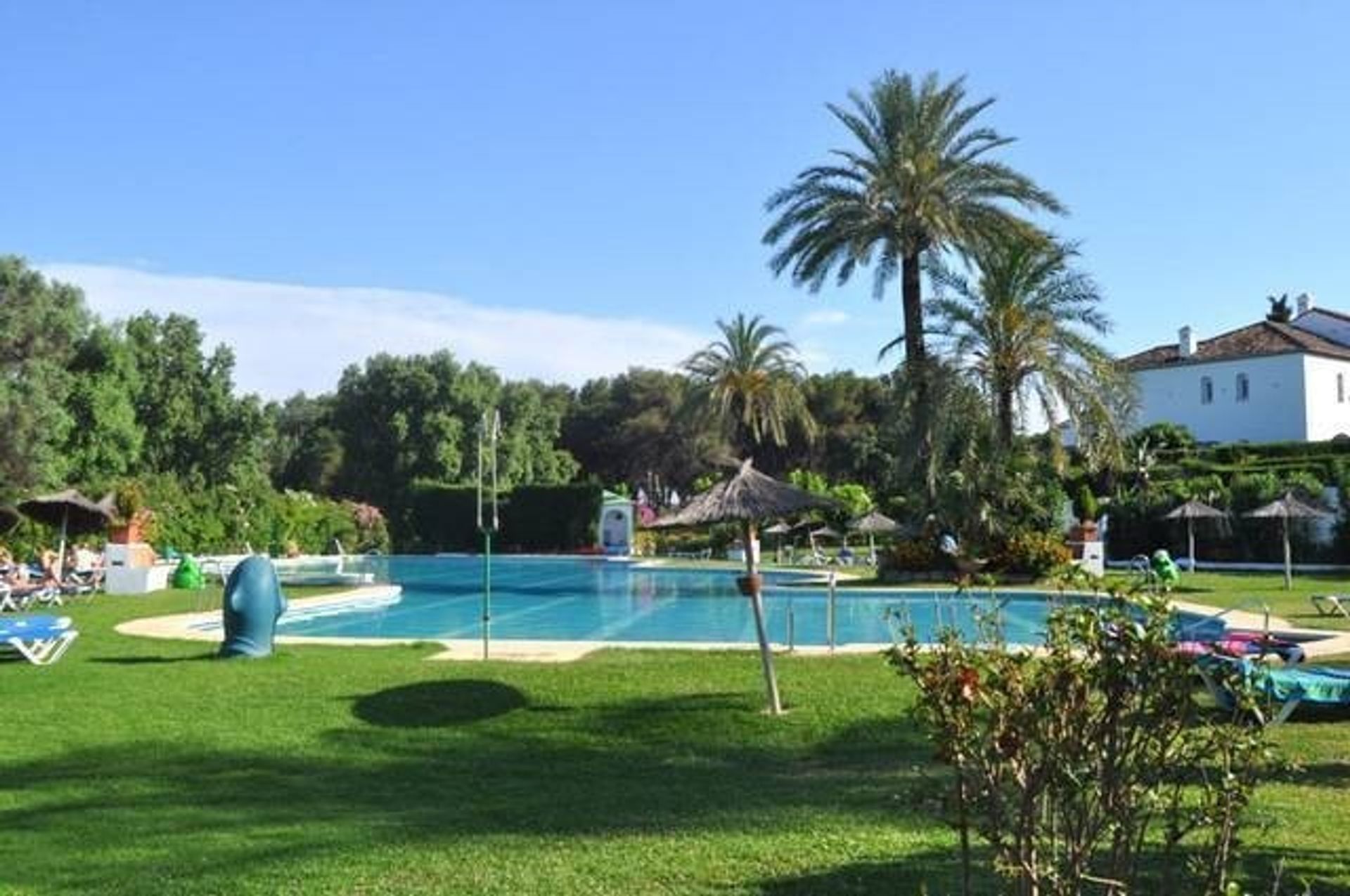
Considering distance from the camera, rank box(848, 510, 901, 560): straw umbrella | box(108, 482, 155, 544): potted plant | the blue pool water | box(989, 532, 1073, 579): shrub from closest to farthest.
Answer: the blue pool water → box(989, 532, 1073, 579): shrub → box(108, 482, 155, 544): potted plant → box(848, 510, 901, 560): straw umbrella

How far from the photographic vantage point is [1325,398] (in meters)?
53.0

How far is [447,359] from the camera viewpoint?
196ft

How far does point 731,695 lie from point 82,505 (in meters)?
19.9

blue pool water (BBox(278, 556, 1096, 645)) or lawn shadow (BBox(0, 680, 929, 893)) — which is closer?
lawn shadow (BBox(0, 680, 929, 893))

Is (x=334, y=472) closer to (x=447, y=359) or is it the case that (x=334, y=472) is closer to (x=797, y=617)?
(x=447, y=359)

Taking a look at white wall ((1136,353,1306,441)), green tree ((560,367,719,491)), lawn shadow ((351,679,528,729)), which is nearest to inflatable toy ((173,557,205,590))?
lawn shadow ((351,679,528,729))

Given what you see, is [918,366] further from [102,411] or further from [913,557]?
[102,411]

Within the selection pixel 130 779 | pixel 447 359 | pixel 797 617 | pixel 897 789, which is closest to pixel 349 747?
pixel 130 779

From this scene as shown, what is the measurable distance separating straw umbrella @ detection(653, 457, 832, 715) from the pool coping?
4.44 feet

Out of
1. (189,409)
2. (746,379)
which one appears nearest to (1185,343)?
(746,379)

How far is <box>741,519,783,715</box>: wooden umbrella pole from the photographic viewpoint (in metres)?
10.6

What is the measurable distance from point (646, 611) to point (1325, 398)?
40746 mm

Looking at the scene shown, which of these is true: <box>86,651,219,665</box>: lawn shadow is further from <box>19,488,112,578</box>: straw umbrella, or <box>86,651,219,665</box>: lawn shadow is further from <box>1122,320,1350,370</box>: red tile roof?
<box>1122,320,1350,370</box>: red tile roof

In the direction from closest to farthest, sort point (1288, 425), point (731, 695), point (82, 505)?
point (731, 695) < point (82, 505) < point (1288, 425)
